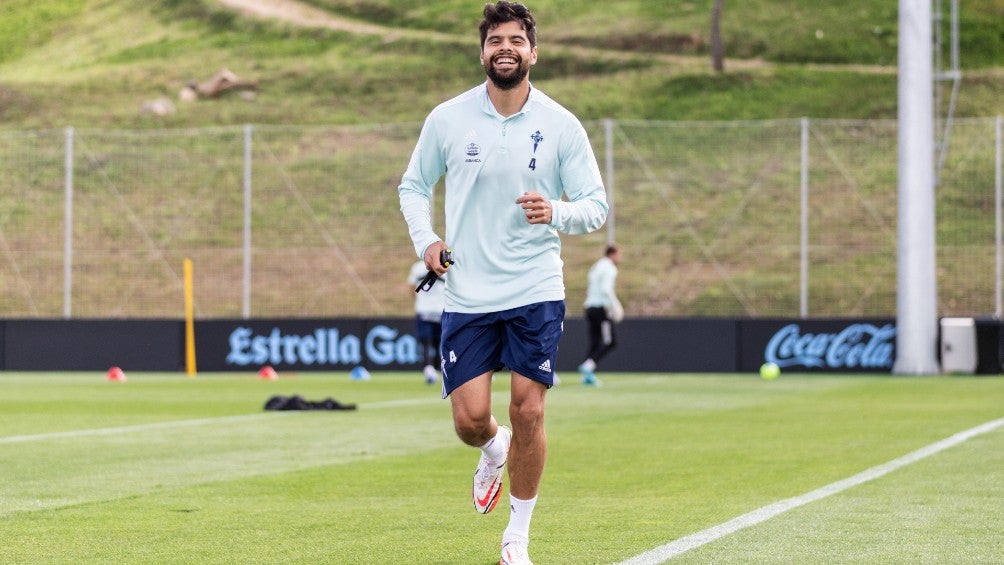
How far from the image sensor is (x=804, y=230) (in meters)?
32.5

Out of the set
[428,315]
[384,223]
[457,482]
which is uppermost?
[384,223]

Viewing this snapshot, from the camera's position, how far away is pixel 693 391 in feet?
77.3

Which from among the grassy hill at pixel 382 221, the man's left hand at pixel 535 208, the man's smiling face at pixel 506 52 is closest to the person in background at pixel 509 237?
the man's smiling face at pixel 506 52

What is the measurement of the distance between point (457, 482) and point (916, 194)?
1936 centimetres

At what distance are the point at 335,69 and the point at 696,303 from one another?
1521 inches

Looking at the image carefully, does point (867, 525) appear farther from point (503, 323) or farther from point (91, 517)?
point (91, 517)

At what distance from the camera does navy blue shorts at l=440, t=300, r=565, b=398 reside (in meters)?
7.47

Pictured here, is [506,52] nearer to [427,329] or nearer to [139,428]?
[139,428]

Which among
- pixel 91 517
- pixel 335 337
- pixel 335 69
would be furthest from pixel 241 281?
pixel 335 69

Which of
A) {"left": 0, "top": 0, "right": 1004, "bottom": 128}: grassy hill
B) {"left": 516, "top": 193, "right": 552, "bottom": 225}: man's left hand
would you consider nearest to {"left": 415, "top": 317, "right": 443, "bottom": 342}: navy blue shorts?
{"left": 516, "top": 193, "right": 552, "bottom": 225}: man's left hand

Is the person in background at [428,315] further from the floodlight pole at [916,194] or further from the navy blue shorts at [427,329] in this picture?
the floodlight pole at [916,194]

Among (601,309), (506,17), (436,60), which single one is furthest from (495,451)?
(436,60)

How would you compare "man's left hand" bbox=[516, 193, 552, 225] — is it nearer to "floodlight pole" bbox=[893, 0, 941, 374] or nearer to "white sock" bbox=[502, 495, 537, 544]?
"white sock" bbox=[502, 495, 537, 544]

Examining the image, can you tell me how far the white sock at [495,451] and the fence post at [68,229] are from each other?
25.4m
